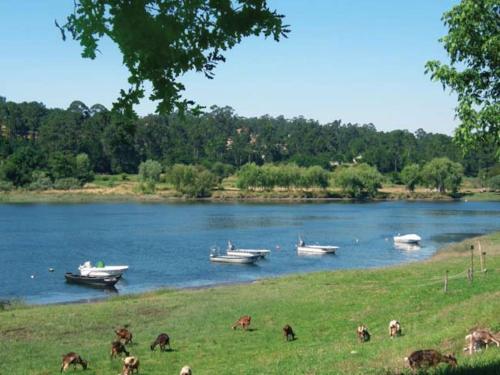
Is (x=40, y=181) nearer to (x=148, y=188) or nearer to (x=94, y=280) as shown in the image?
(x=148, y=188)

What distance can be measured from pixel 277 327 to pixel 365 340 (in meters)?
6.37

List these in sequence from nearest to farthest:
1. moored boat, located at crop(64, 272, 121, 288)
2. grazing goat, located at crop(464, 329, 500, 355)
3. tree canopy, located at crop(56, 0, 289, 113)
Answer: tree canopy, located at crop(56, 0, 289, 113) < grazing goat, located at crop(464, 329, 500, 355) < moored boat, located at crop(64, 272, 121, 288)

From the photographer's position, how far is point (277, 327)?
28609mm

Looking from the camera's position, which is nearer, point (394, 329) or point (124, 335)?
point (394, 329)

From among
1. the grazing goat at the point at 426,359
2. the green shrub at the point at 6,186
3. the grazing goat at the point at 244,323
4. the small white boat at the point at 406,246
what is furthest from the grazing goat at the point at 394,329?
the green shrub at the point at 6,186

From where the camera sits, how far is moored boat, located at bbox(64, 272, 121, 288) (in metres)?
52.3

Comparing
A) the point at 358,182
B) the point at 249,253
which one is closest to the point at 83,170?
the point at 358,182

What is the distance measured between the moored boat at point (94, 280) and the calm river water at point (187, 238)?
2.68 feet

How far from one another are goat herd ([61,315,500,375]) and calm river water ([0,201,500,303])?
79.4 feet

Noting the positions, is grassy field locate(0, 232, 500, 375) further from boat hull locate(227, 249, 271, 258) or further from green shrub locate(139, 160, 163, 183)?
green shrub locate(139, 160, 163, 183)

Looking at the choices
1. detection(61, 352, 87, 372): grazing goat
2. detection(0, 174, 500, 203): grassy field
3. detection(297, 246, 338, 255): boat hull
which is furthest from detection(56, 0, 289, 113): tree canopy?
detection(0, 174, 500, 203): grassy field

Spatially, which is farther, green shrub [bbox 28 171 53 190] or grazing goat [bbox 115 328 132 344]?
green shrub [bbox 28 171 53 190]

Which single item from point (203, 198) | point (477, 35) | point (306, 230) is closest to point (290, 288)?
point (477, 35)

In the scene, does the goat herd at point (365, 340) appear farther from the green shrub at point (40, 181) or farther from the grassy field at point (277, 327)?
the green shrub at point (40, 181)
